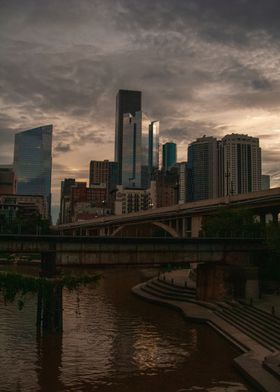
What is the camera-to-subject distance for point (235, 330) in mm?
37438

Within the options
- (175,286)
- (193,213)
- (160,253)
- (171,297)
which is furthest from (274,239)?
(193,213)

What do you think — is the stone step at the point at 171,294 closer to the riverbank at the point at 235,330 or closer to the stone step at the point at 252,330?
the riverbank at the point at 235,330

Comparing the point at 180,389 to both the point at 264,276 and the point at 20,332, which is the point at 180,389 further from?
the point at 264,276

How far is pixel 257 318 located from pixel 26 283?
19577 millimetres

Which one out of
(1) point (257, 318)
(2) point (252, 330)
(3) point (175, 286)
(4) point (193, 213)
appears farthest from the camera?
(4) point (193, 213)

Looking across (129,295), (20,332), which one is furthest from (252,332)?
(129,295)

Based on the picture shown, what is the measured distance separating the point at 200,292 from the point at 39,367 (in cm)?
2603

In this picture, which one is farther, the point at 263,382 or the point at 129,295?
the point at 129,295

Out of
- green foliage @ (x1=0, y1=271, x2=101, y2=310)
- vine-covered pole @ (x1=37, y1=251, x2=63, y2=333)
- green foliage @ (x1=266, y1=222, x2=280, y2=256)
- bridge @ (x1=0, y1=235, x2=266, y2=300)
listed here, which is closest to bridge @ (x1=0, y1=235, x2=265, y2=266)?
bridge @ (x1=0, y1=235, x2=266, y2=300)

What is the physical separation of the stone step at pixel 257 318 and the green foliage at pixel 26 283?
548 inches

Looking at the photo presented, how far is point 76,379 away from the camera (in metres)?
26.3

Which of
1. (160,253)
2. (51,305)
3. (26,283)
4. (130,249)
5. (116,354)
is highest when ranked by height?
(130,249)

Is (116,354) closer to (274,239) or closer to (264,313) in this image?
(264,313)

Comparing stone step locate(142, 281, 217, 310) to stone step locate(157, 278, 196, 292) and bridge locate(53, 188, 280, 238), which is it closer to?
stone step locate(157, 278, 196, 292)
